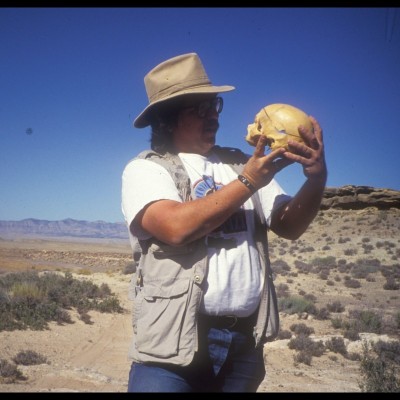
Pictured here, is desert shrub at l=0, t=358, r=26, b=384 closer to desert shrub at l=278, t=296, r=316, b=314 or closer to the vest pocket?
the vest pocket

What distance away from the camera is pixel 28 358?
6.67 m

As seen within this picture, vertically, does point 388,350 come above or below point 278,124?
below

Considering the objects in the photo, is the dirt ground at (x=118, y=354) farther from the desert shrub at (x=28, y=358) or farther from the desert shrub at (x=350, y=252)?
the desert shrub at (x=350, y=252)

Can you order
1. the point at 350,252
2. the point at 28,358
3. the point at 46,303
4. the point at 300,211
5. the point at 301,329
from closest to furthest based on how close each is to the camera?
the point at 300,211
the point at 28,358
the point at 301,329
the point at 46,303
the point at 350,252

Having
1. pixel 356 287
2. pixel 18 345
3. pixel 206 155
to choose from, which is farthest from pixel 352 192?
pixel 206 155

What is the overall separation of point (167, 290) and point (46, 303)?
971 centimetres

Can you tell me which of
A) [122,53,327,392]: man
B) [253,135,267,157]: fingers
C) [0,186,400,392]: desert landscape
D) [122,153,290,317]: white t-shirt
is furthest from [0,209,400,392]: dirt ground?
[253,135,267,157]: fingers

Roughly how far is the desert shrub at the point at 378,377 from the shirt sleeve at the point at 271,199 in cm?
437

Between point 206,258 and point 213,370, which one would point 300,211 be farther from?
point 213,370

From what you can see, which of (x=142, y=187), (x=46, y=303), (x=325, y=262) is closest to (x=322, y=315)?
(x=46, y=303)

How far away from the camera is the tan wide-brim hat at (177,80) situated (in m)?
2.30

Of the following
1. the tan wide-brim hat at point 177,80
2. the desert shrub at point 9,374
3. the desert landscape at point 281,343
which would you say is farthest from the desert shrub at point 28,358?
the tan wide-brim hat at point 177,80

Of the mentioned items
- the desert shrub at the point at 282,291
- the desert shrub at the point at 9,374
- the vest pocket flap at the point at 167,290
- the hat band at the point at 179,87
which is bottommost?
the desert shrub at the point at 282,291

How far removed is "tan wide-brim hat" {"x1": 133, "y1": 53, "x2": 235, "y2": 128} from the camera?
7.54 feet
